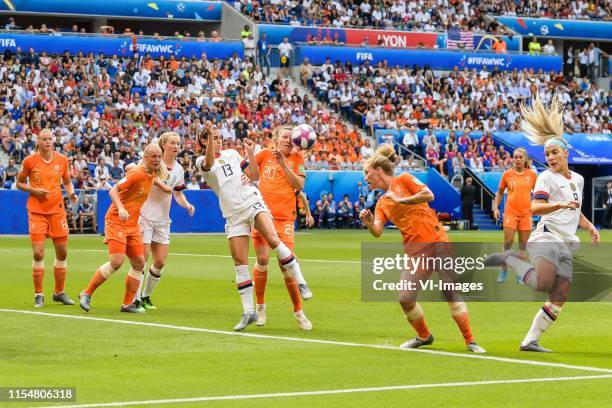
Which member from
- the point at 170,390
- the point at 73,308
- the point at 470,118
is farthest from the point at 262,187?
the point at 470,118

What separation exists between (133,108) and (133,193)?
1176 inches

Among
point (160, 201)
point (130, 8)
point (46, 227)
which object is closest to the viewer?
point (160, 201)

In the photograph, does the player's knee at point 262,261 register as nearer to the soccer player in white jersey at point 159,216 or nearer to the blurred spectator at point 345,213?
the soccer player in white jersey at point 159,216

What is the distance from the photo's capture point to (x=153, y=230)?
17.0 metres

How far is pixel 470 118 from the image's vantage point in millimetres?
55000

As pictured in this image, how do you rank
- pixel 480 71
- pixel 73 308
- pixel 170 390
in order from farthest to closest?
pixel 480 71, pixel 73 308, pixel 170 390

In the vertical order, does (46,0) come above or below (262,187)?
above

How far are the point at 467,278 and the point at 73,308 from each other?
23.4ft

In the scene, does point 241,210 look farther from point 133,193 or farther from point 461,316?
point 461,316

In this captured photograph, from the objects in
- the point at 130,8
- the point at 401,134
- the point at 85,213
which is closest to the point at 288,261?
the point at 85,213

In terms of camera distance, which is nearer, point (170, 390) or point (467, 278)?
point (170, 390)

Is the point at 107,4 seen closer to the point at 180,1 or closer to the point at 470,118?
the point at 180,1

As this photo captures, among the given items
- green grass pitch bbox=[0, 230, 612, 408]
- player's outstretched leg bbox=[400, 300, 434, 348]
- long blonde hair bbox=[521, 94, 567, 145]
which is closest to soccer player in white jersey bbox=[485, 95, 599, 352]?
long blonde hair bbox=[521, 94, 567, 145]

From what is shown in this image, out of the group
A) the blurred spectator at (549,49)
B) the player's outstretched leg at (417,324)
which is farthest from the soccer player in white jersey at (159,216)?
the blurred spectator at (549,49)
